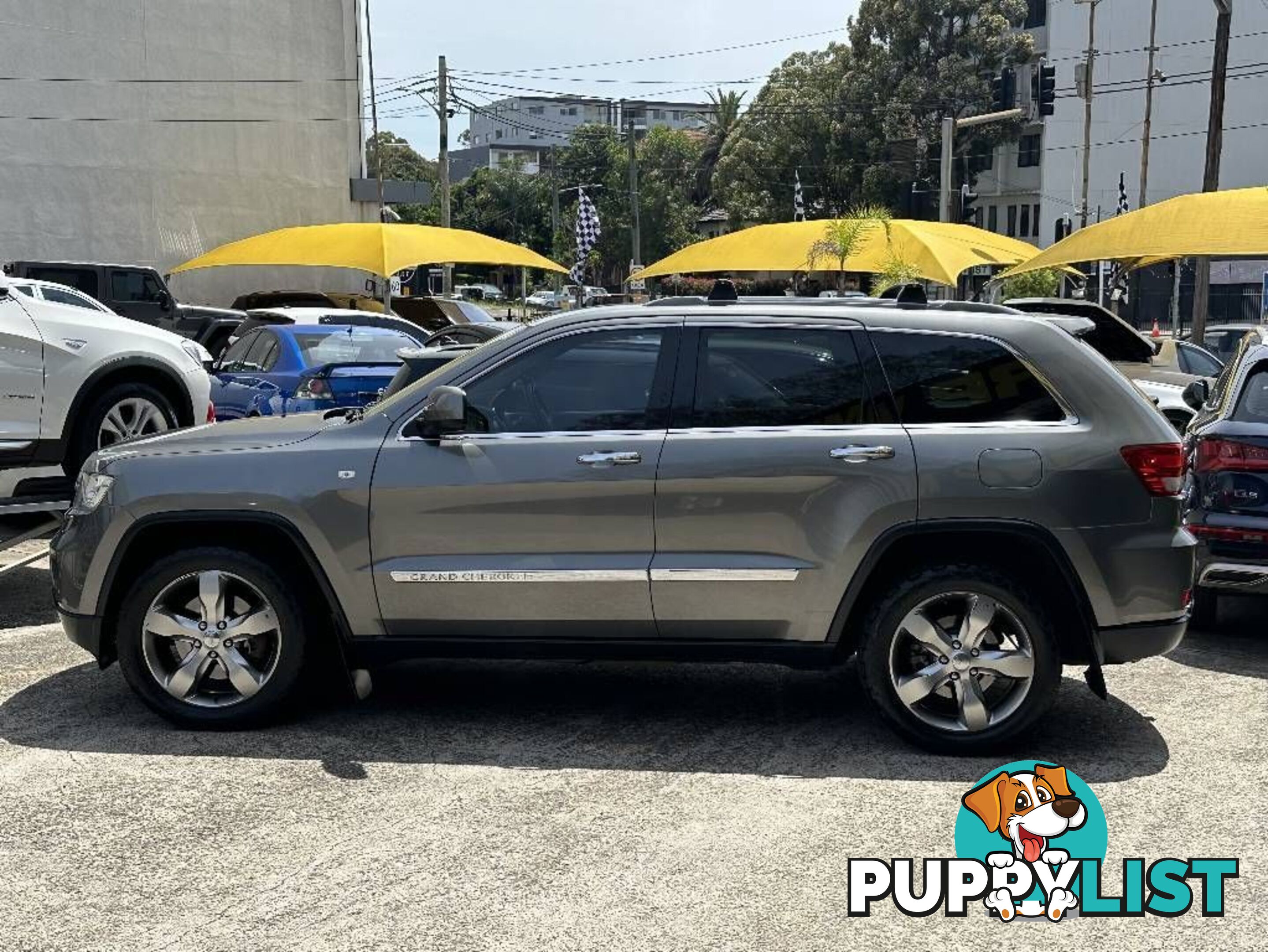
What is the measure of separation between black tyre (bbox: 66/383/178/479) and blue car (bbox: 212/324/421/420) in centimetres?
323

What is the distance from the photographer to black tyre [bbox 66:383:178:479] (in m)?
8.98

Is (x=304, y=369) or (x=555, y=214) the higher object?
(x=555, y=214)

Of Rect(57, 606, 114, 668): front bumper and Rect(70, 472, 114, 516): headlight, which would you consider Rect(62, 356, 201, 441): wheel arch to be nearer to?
Rect(70, 472, 114, 516): headlight

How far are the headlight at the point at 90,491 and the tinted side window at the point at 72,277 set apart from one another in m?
21.3

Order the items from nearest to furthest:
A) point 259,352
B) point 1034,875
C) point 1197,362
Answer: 1. point 1034,875
2. point 259,352
3. point 1197,362

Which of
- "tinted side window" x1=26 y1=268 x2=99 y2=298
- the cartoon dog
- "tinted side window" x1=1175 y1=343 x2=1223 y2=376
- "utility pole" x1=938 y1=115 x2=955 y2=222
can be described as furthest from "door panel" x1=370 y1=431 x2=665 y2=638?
"utility pole" x1=938 y1=115 x2=955 y2=222

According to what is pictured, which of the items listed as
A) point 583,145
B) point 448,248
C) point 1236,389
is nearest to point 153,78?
point 448,248

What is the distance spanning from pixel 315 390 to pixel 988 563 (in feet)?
28.1

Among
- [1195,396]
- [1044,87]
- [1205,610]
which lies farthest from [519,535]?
[1044,87]

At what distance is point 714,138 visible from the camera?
89.8m

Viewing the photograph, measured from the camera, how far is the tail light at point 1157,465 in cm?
559

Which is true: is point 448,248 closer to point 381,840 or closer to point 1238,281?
point 381,840

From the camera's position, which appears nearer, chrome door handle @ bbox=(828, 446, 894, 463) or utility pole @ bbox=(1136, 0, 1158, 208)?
chrome door handle @ bbox=(828, 446, 894, 463)

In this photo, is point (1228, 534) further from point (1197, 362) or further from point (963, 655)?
point (1197, 362)
